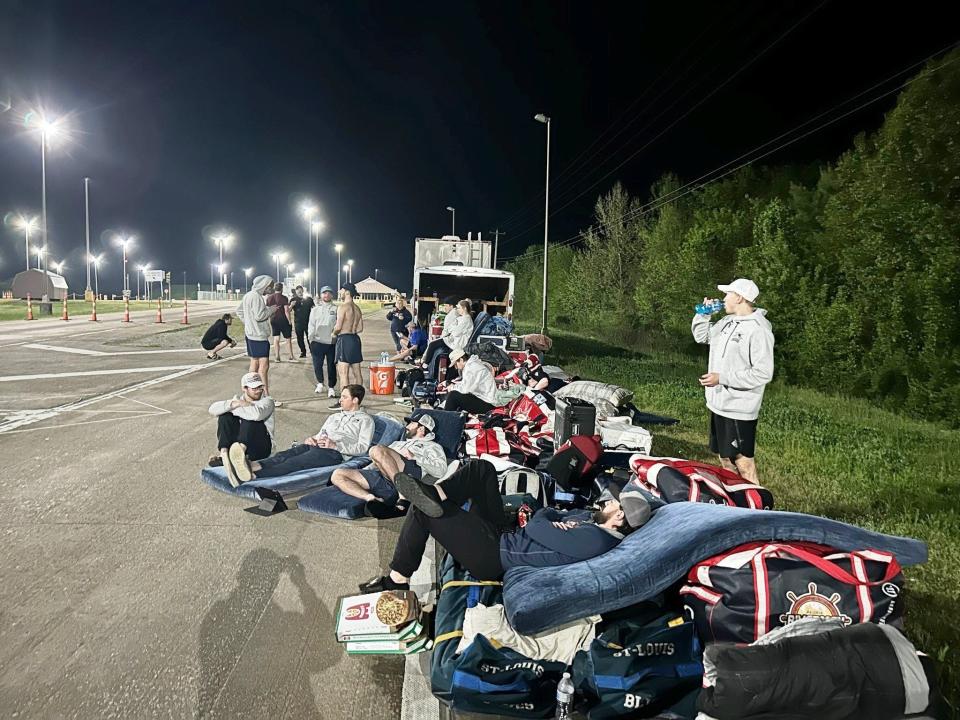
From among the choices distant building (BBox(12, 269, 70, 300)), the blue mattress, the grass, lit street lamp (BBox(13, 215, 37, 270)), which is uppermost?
lit street lamp (BBox(13, 215, 37, 270))

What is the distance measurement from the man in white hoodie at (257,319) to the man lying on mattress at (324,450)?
4.27 m

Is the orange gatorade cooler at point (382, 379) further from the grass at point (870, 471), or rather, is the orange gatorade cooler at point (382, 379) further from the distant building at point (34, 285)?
the distant building at point (34, 285)

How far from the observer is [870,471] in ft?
23.7

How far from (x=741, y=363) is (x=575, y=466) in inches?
65.7

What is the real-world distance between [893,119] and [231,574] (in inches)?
570

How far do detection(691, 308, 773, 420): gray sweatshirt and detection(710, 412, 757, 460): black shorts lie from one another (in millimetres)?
61

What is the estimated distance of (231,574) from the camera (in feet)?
14.2


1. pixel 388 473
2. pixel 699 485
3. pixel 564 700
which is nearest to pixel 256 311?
pixel 388 473

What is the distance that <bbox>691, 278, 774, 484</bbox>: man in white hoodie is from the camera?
17.4ft

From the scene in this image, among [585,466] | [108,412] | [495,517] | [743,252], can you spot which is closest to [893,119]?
[743,252]

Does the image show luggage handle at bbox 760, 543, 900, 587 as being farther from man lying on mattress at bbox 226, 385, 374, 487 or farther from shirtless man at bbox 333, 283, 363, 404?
shirtless man at bbox 333, 283, 363, 404

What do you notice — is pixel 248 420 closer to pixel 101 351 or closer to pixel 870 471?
pixel 870 471

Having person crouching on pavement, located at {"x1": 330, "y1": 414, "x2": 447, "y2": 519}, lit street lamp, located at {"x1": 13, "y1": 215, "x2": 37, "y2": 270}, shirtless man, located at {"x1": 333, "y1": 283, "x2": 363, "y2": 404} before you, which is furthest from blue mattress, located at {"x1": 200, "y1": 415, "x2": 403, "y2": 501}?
lit street lamp, located at {"x1": 13, "y1": 215, "x2": 37, "y2": 270}

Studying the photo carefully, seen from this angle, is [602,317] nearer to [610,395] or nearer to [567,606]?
[610,395]
